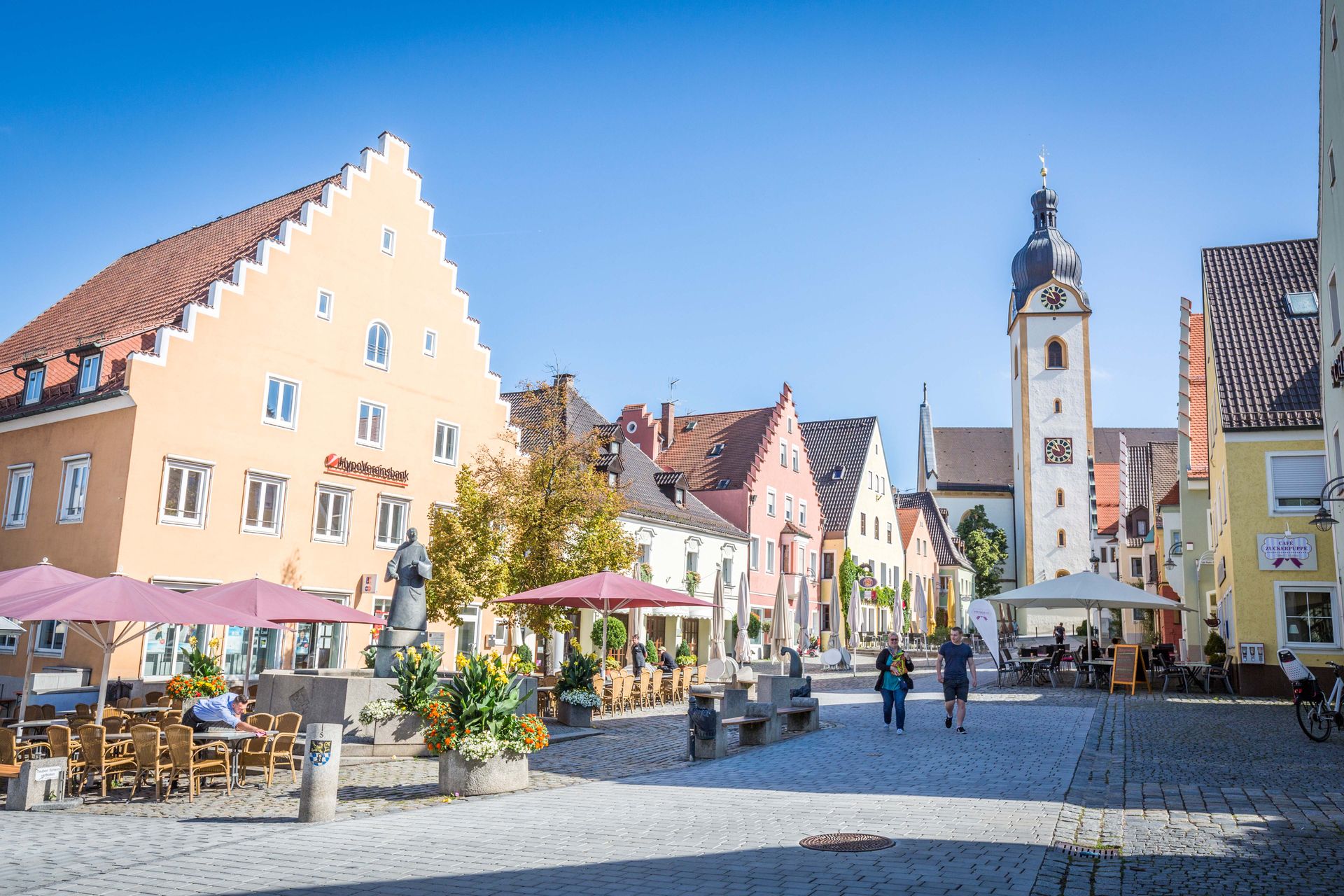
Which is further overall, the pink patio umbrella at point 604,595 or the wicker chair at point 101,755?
the pink patio umbrella at point 604,595

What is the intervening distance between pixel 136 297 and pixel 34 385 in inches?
160

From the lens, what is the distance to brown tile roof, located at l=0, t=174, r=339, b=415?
25547 mm

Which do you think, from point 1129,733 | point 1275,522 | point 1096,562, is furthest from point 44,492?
point 1096,562

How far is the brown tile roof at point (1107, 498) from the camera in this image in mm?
92562

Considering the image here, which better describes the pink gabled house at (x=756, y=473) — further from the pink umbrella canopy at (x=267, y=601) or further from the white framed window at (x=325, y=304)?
the pink umbrella canopy at (x=267, y=601)

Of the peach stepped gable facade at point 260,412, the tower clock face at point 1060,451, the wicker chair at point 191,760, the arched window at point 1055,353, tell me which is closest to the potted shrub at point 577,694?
the wicker chair at point 191,760

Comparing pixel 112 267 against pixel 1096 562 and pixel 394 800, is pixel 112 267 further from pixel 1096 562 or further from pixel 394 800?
pixel 1096 562

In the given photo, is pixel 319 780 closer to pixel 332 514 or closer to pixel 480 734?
pixel 480 734

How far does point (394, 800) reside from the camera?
1127cm

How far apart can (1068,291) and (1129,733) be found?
220ft

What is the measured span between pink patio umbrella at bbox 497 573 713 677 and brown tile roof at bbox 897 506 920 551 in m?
44.4

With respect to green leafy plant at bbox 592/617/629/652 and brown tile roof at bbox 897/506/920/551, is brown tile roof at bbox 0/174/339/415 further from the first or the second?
brown tile roof at bbox 897/506/920/551

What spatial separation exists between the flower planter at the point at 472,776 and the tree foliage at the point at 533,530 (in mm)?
12325

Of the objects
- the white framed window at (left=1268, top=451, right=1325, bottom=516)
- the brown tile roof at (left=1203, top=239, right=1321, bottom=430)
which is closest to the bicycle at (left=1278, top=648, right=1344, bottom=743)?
the white framed window at (left=1268, top=451, right=1325, bottom=516)
